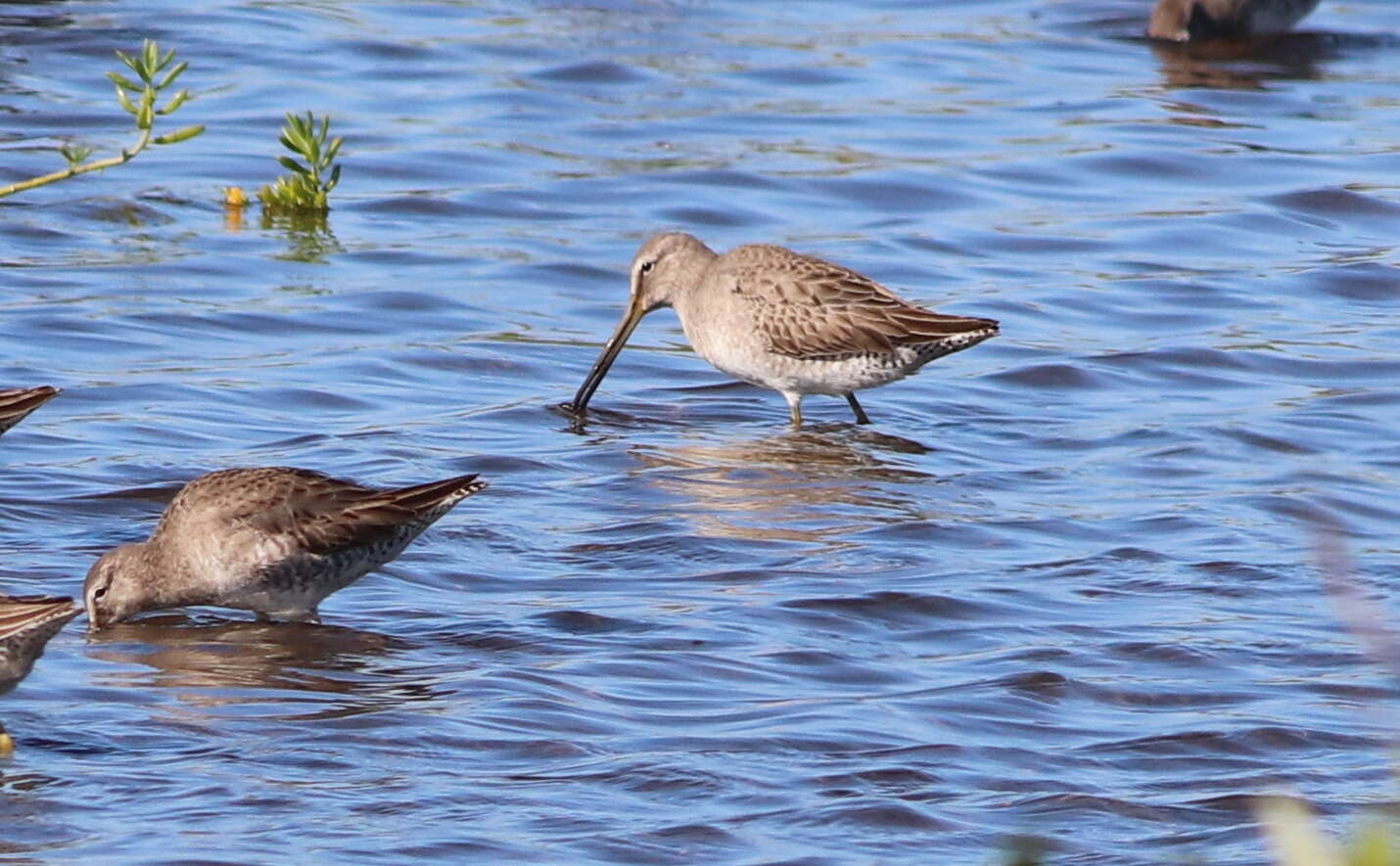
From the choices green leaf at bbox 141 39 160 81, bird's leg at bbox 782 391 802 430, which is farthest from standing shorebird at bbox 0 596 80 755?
bird's leg at bbox 782 391 802 430

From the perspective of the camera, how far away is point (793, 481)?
9984 mm

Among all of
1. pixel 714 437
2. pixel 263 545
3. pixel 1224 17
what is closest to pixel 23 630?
pixel 263 545

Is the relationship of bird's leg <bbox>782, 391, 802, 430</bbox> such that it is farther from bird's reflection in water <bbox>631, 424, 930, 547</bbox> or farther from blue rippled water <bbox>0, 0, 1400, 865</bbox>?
blue rippled water <bbox>0, 0, 1400, 865</bbox>

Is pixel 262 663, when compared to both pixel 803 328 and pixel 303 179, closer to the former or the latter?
pixel 803 328

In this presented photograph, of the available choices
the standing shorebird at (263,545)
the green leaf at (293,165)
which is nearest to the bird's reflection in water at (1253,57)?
the green leaf at (293,165)

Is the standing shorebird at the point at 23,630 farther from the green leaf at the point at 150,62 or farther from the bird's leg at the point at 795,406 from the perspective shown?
the bird's leg at the point at 795,406

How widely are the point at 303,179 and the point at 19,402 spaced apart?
5074 mm

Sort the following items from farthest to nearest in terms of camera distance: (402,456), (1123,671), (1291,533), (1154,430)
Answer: (1154,430) < (402,456) < (1291,533) < (1123,671)

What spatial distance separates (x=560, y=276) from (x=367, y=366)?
2.09m

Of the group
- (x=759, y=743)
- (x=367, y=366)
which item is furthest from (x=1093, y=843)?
(x=367, y=366)

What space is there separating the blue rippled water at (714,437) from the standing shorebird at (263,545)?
0.19 m

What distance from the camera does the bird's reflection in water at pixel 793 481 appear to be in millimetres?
9281

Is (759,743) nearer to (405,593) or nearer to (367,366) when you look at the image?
(405,593)

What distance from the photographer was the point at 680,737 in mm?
6859
